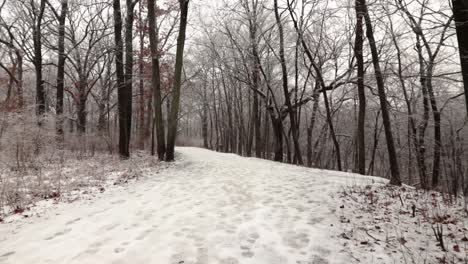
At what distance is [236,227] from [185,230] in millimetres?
738

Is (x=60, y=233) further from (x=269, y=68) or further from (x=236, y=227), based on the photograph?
(x=269, y=68)

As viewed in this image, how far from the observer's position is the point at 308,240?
10.6 feet

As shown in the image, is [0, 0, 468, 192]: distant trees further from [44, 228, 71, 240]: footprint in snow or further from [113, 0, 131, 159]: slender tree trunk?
[44, 228, 71, 240]: footprint in snow

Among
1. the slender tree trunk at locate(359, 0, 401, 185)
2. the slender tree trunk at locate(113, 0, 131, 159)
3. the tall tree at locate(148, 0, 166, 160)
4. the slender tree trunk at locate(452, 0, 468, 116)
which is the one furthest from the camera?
the slender tree trunk at locate(113, 0, 131, 159)

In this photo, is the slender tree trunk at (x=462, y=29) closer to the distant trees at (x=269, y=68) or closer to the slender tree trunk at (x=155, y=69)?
the distant trees at (x=269, y=68)

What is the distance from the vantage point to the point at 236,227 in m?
3.60

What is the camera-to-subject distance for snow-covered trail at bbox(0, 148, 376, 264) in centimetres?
276

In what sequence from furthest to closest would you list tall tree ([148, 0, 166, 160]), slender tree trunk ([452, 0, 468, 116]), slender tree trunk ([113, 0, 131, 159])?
slender tree trunk ([113, 0, 131, 159]) < tall tree ([148, 0, 166, 160]) < slender tree trunk ([452, 0, 468, 116])

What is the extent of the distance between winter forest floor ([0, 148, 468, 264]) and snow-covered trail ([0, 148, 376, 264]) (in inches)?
0.5

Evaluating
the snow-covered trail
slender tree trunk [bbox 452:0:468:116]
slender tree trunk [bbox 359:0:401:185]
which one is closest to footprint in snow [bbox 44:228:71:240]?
the snow-covered trail

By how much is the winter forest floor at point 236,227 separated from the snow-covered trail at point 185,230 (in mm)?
12

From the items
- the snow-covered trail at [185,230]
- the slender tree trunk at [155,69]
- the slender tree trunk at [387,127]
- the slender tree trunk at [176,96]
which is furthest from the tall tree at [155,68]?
the slender tree trunk at [387,127]

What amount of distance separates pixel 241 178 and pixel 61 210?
4378 millimetres

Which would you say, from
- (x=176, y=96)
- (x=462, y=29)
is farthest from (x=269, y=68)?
(x=462, y=29)
